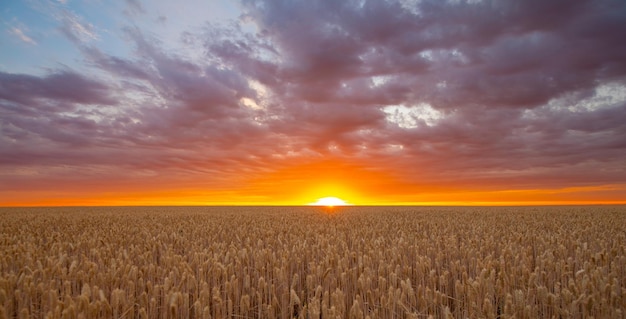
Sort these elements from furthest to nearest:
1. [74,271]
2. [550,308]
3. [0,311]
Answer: [74,271] → [550,308] → [0,311]

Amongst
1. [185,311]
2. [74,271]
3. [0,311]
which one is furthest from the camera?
[74,271]

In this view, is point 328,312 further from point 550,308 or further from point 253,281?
point 550,308

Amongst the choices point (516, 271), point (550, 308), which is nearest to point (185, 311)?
point (550, 308)

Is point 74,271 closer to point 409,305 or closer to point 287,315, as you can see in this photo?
point 287,315

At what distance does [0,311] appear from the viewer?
3.86 meters

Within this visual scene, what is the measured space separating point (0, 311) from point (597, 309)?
649 centimetres

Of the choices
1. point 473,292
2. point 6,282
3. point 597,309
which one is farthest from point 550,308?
point 6,282

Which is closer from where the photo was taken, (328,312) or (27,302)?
(328,312)

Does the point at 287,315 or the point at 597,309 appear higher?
the point at 597,309

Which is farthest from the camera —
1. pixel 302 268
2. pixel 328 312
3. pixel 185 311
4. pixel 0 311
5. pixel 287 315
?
pixel 302 268

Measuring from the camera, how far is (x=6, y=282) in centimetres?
476

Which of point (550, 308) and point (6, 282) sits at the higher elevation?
point (6, 282)

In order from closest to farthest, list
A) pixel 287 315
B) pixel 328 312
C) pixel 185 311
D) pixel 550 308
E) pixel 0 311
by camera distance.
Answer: pixel 328 312 → pixel 0 311 → pixel 185 311 → pixel 550 308 → pixel 287 315

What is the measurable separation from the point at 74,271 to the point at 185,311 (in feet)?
8.33
